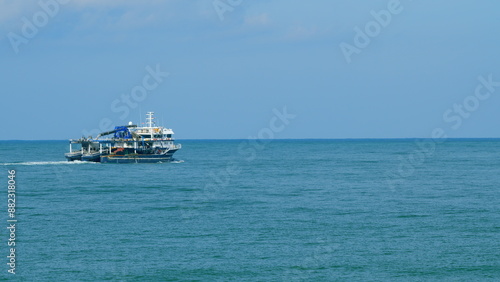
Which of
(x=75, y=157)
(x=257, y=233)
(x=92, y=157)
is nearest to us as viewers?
(x=257, y=233)

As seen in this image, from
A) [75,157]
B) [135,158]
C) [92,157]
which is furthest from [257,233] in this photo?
[75,157]

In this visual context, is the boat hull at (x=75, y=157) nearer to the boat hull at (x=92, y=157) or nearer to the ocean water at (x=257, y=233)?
the boat hull at (x=92, y=157)

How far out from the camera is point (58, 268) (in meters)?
31.6

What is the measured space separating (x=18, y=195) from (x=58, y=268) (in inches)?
1293

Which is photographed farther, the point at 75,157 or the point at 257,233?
the point at 75,157

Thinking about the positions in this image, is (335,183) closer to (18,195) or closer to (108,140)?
(18,195)

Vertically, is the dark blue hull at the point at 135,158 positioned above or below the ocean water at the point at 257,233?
above

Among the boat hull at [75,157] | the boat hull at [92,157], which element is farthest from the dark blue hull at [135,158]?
the boat hull at [75,157]

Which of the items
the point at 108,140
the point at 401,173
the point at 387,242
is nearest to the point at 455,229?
the point at 387,242

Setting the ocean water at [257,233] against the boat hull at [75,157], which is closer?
the ocean water at [257,233]

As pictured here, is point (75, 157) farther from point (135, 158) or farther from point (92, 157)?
point (135, 158)

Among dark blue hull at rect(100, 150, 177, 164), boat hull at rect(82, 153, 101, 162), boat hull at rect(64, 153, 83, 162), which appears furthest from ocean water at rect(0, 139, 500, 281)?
boat hull at rect(64, 153, 83, 162)

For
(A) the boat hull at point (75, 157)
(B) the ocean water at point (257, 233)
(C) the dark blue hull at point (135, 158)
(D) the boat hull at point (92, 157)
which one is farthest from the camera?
(A) the boat hull at point (75, 157)

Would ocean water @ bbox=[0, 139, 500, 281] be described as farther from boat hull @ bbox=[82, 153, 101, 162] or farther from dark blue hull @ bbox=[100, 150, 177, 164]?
boat hull @ bbox=[82, 153, 101, 162]
